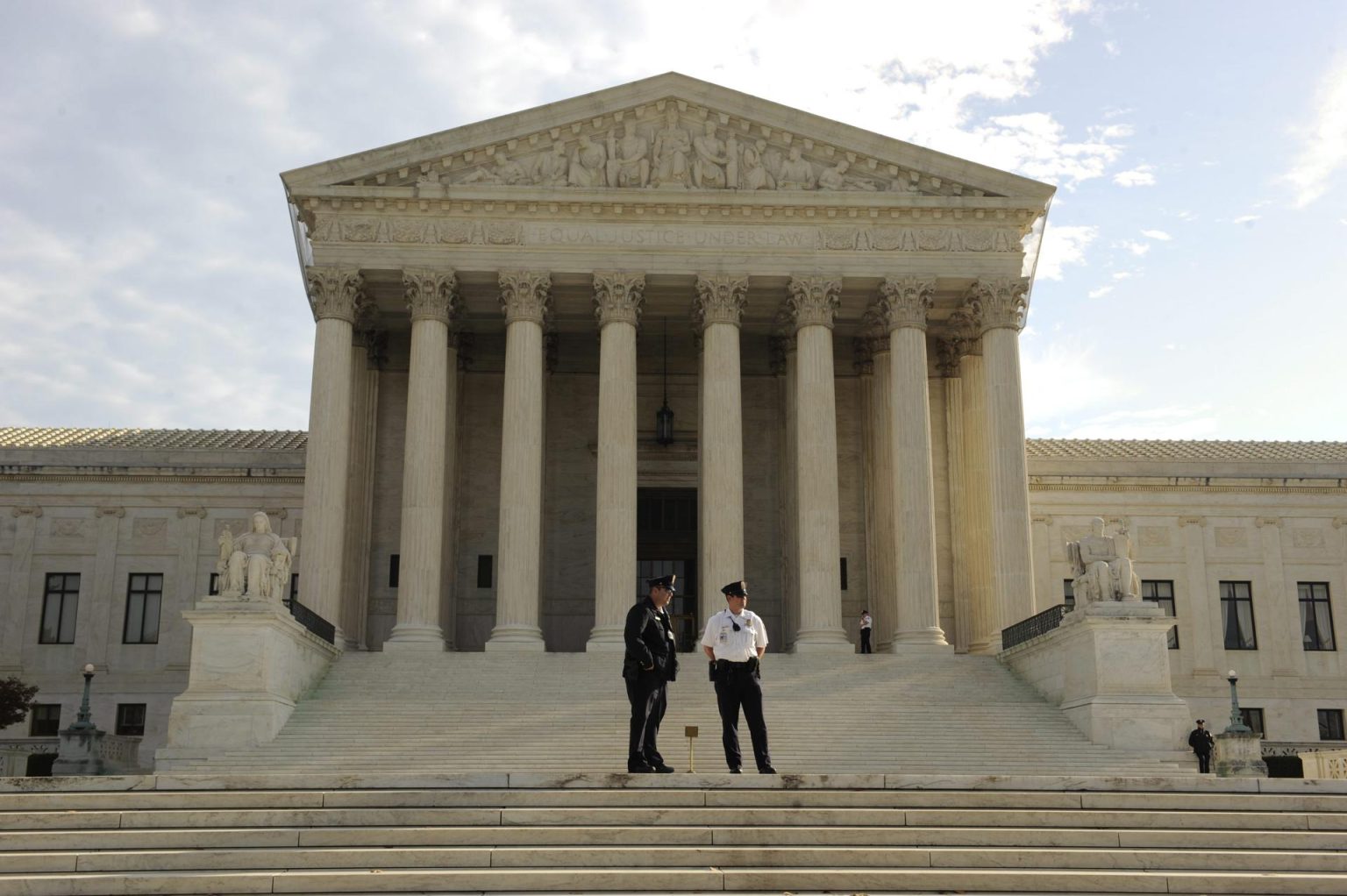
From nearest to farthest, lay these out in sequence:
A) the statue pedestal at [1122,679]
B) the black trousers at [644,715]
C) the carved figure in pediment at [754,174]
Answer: the black trousers at [644,715] < the statue pedestal at [1122,679] < the carved figure in pediment at [754,174]

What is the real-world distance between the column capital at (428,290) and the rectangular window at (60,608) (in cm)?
1611

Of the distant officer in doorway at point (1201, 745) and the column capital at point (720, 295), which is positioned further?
the column capital at point (720, 295)

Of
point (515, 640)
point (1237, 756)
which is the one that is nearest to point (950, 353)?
point (1237, 756)

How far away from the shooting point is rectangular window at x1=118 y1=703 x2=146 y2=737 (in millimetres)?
43719

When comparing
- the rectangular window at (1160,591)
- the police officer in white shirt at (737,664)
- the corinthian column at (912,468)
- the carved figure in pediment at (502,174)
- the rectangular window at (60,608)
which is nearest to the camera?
the police officer in white shirt at (737,664)

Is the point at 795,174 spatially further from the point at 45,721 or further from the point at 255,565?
the point at 45,721

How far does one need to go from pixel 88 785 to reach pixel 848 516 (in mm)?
30991

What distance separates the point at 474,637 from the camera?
43.6m

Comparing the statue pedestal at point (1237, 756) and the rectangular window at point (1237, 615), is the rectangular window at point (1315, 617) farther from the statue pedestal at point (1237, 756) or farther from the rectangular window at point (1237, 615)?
the statue pedestal at point (1237, 756)

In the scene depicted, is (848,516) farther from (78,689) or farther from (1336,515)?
(78,689)

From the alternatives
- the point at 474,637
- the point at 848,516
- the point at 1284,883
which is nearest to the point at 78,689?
the point at 474,637

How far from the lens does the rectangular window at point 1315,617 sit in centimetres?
4672

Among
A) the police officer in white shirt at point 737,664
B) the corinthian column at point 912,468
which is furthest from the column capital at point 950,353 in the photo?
the police officer in white shirt at point 737,664

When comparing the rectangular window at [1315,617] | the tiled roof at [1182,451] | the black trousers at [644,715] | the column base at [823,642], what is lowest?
the black trousers at [644,715]
